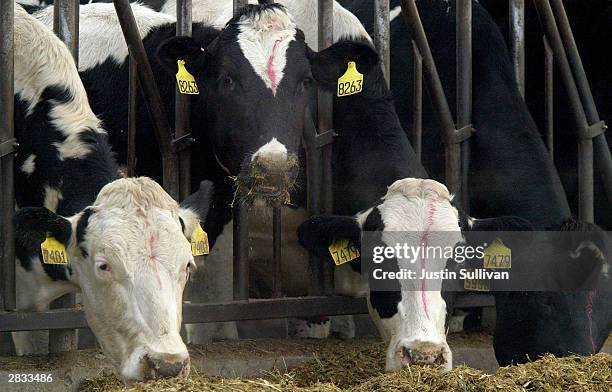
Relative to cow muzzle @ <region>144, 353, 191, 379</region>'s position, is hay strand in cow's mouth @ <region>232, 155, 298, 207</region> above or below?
above

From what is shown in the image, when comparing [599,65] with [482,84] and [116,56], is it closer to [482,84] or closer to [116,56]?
[482,84]

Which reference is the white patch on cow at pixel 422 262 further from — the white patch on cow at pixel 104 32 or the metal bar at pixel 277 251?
the white patch on cow at pixel 104 32

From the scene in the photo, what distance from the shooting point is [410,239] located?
5582 mm

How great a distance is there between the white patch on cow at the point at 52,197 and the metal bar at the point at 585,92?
141 inches

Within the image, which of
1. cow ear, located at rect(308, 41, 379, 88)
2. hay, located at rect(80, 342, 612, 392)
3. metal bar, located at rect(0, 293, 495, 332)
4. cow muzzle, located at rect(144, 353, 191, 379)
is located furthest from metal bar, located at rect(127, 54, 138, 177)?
cow muzzle, located at rect(144, 353, 191, 379)

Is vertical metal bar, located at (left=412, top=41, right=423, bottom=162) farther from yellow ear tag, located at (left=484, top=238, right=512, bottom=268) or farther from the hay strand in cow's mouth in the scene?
the hay strand in cow's mouth

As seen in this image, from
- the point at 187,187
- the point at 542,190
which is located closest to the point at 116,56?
the point at 187,187

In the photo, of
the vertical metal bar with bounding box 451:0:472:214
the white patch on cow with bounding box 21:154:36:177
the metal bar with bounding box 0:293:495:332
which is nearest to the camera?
the metal bar with bounding box 0:293:495:332

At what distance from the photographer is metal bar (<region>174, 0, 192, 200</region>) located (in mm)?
6363

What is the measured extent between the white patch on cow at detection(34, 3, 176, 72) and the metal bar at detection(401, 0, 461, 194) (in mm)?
1677

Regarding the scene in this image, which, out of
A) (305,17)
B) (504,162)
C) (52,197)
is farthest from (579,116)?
(52,197)

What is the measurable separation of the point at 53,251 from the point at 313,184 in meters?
1.96

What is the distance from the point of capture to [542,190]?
22.2 feet

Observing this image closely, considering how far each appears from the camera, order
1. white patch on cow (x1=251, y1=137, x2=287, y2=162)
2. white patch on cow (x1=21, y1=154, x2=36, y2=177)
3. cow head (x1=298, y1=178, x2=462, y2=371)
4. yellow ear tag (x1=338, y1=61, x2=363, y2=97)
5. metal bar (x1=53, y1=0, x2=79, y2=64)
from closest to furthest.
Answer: cow head (x1=298, y1=178, x2=462, y2=371) < white patch on cow (x1=21, y1=154, x2=36, y2=177) < white patch on cow (x1=251, y1=137, x2=287, y2=162) < metal bar (x1=53, y1=0, x2=79, y2=64) < yellow ear tag (x1=338, y1=61, x2=363, y2=97)
